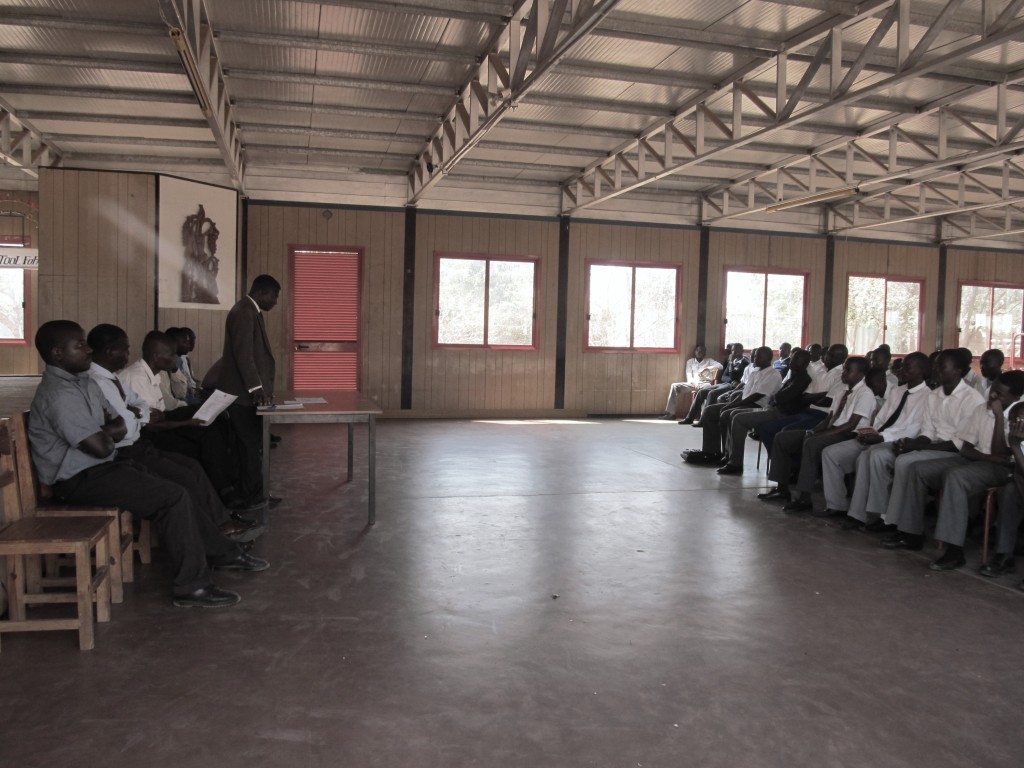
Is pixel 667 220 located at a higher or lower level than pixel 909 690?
higher

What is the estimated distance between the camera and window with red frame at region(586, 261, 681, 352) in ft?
40.3

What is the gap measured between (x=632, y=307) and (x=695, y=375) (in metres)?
1.48

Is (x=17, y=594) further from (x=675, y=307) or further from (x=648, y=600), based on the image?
(x=675, y=307)

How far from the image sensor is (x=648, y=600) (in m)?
3.79

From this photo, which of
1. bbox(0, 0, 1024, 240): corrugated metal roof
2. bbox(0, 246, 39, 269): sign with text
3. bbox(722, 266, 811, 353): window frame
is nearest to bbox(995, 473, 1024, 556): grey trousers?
bbox(0, 0, 1024, 240): corrugated metal roof

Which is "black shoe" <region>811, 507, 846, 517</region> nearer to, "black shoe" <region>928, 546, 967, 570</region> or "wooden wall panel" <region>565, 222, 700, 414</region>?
"black shoe" <region>928, 546, 967, 570</region>

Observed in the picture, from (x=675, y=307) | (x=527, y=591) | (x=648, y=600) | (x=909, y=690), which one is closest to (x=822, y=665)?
(x=909, y=690)

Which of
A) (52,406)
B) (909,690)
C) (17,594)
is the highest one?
(52,406)

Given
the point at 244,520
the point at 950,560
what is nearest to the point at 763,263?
the point at 950,560

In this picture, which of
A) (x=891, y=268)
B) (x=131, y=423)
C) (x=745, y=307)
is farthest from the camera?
(x=891, y=268)

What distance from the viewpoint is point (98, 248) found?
7.52 metres

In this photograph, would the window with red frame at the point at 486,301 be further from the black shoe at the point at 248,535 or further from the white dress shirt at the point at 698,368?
the black shoe at the point at 248,535

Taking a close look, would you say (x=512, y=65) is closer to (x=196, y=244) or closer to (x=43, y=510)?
(x=196, y=244)

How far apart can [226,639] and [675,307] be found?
34.2 ft
